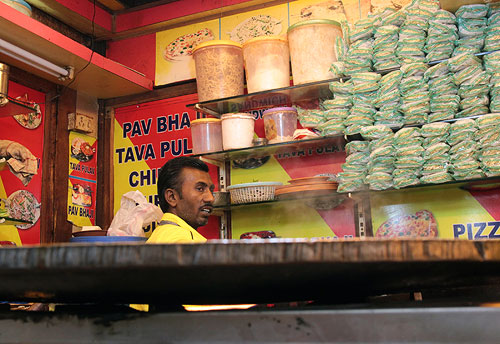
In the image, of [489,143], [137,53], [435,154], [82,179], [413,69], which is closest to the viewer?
[489,143]

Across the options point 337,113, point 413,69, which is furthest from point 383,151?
point 413,69

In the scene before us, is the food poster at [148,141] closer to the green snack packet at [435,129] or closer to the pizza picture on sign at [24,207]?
the pizza picture on sign at [24,207]

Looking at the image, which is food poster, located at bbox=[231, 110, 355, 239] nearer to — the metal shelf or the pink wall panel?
the metal shelf

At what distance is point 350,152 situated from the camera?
117 inches

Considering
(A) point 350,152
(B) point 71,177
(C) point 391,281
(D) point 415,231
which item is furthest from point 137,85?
(C) point 391,281

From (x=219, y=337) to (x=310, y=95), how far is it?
2.87 metres

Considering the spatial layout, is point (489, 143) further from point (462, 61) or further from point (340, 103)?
point (340, 103)

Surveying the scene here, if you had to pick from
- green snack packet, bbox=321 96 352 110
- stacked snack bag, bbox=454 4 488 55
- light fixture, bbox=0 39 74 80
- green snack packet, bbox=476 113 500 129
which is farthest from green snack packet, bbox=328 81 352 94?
light fixture, bbox=0 39 74 80

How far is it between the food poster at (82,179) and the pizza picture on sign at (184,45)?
0.85m

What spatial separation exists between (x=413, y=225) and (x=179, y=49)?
6.78 feet

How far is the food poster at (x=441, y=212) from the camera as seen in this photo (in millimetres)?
3029

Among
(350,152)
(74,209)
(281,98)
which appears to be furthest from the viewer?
(74,209)

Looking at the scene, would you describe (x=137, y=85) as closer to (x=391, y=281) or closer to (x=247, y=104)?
(x=247, y=104)

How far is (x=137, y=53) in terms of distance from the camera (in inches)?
164
